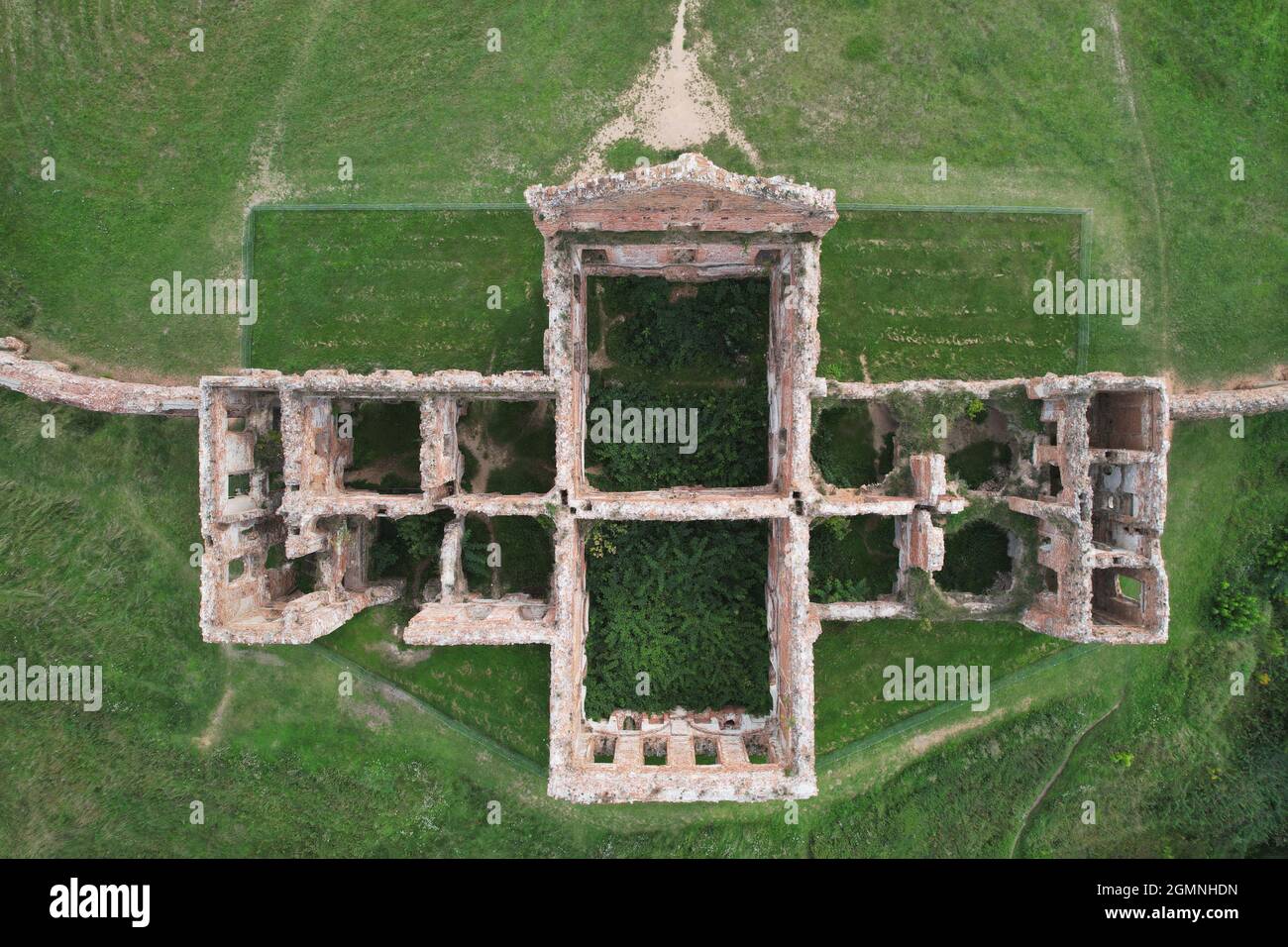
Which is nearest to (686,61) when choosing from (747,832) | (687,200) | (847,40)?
(847,40)

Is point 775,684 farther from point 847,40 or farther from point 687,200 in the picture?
point 847,40

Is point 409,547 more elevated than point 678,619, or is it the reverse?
point 409,547

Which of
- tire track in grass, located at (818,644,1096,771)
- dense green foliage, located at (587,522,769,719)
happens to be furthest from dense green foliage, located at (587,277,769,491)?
tire track in grass, located at (818,644,1096,771)
